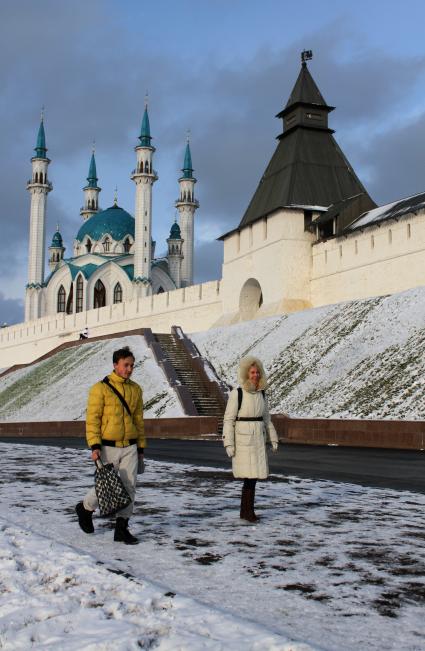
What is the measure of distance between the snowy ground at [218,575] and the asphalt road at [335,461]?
6.91 ft

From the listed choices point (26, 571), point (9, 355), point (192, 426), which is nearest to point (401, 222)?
point (192, 426)

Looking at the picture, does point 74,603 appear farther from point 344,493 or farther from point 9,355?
point 9,355


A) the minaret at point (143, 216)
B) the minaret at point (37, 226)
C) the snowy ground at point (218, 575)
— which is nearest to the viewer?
the snowy ground at point (218, 575)

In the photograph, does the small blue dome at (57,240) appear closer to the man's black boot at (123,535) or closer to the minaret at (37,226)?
the minaret at (37,226)

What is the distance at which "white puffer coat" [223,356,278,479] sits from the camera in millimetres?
6199

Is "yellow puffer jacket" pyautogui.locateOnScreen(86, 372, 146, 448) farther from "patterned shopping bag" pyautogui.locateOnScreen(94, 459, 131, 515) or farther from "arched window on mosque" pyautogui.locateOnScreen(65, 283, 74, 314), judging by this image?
"arched window on mosque" pyautogui.locateOnScreen(65, 283, 74, 314)

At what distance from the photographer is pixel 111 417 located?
220 inches

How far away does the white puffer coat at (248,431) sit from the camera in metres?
6.20

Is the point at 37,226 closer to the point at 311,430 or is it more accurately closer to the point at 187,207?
the point at 187,207

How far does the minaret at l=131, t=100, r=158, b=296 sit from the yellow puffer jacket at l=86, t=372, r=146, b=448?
52.5 metres

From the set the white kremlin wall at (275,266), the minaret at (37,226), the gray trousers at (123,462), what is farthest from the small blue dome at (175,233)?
the gray trousers at (123,462)

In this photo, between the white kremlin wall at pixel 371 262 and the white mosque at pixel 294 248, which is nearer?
the white kremlin wall at pixel 371 262

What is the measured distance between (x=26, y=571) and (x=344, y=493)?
4403mm

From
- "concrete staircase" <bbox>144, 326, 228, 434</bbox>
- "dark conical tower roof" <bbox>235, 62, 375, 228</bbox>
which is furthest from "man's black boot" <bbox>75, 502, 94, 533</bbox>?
"dark conical tower roof" <bbox>235, 62, 375, 228</bbox>
